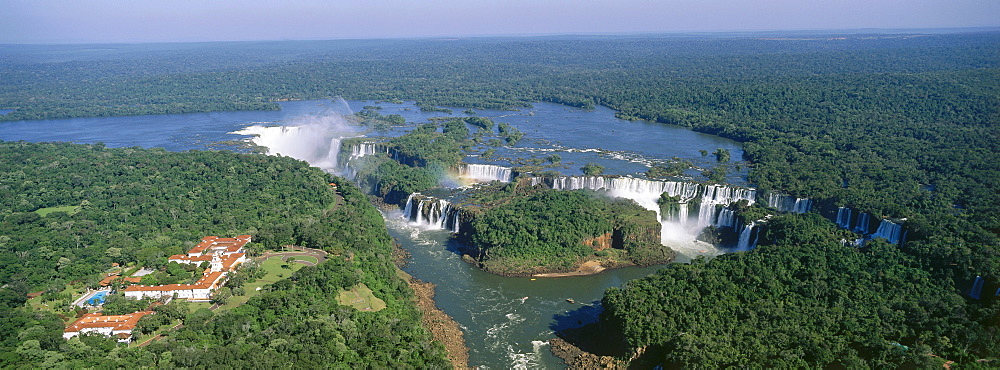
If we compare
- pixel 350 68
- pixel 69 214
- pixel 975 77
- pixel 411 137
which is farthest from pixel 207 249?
pixel 350 68

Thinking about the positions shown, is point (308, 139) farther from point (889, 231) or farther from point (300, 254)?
point (889, 231)

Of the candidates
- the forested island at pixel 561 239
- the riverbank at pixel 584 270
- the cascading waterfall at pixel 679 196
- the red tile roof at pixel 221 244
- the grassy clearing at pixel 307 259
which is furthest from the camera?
the cascading waterfall at pixel 679 196

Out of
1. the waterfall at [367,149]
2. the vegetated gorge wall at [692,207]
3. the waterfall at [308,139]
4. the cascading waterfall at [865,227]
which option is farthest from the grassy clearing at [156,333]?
the waterfall at [367,149]

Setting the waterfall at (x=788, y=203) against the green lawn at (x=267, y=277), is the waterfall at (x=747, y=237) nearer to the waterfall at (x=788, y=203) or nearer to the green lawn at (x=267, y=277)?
the waterfall at (x=788, y=203)

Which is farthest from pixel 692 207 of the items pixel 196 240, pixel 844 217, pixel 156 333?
pixel 156 333

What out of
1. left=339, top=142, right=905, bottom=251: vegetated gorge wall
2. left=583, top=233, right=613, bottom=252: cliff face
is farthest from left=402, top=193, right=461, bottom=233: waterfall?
left=583, top=233, right=613, bottom=252: cliff face
